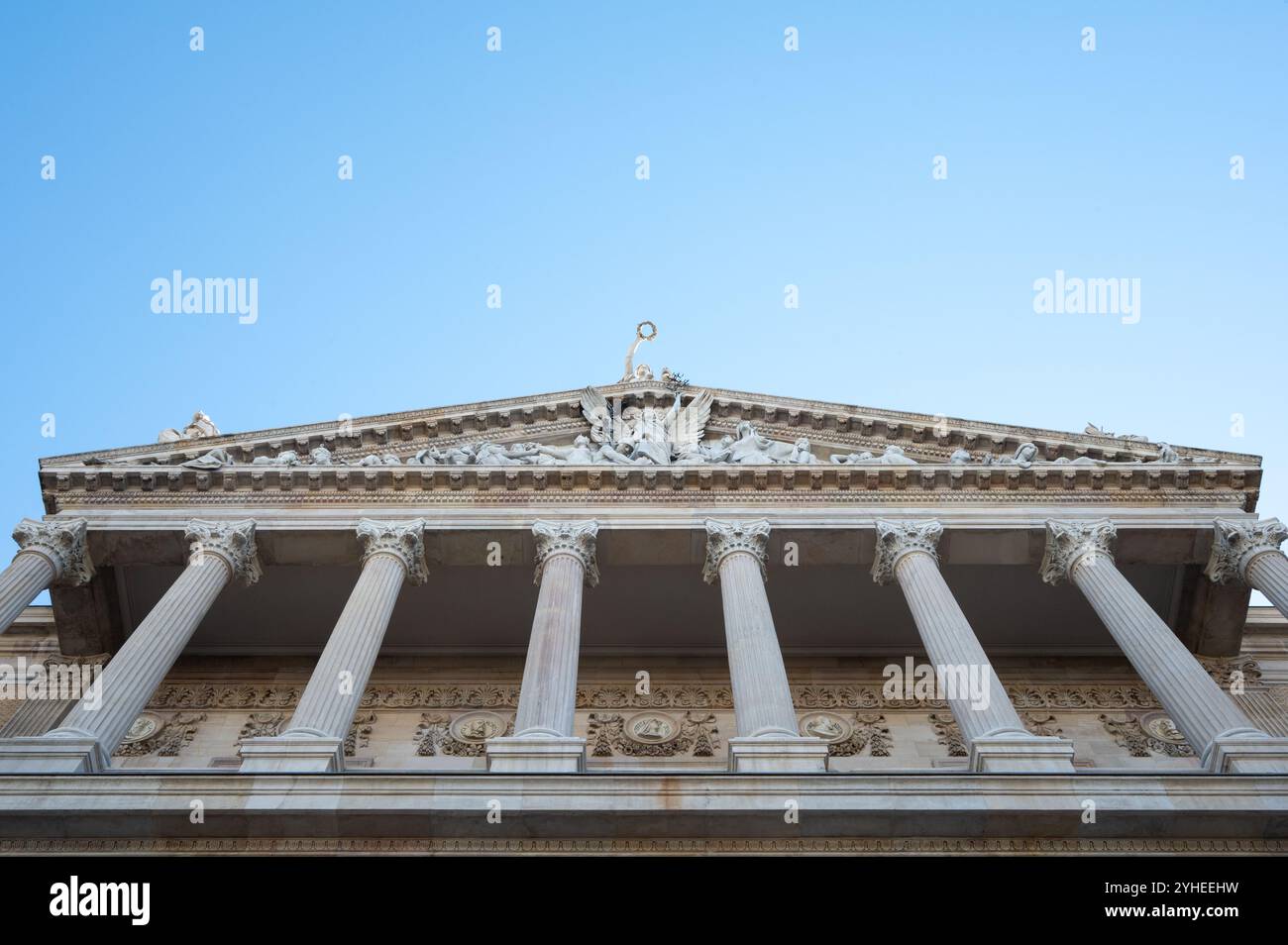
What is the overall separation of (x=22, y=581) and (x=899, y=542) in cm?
1441

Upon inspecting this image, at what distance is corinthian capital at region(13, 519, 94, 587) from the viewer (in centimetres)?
2058

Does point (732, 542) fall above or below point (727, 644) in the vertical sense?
above

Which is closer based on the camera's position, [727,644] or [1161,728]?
[727,644]

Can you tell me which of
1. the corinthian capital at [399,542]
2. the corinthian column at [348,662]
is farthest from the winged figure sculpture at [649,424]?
the corinthian column at [348,662]

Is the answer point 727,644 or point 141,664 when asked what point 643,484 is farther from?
point 141,664

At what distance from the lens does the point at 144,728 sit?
22500mm

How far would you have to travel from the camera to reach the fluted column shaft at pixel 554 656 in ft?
52.4

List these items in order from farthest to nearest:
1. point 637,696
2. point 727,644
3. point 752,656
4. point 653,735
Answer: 1. point 637,696
2. point 653,735
3. point 727,644
4. point 752,656

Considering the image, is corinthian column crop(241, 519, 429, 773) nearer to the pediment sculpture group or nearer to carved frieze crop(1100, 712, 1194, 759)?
the pediment sculpture group

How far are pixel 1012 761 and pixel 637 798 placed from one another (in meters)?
4.86

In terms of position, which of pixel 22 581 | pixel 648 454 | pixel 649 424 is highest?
pixel 649 424

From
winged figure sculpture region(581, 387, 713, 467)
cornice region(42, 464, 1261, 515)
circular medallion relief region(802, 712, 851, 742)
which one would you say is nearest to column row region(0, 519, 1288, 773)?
cornice region(42, 464, 1261, 515)

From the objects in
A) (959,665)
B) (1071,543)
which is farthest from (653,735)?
(1071,543)

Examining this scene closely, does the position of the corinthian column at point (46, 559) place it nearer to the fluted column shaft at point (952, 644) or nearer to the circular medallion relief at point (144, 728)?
the circular medallion relief at point (144, 728)
